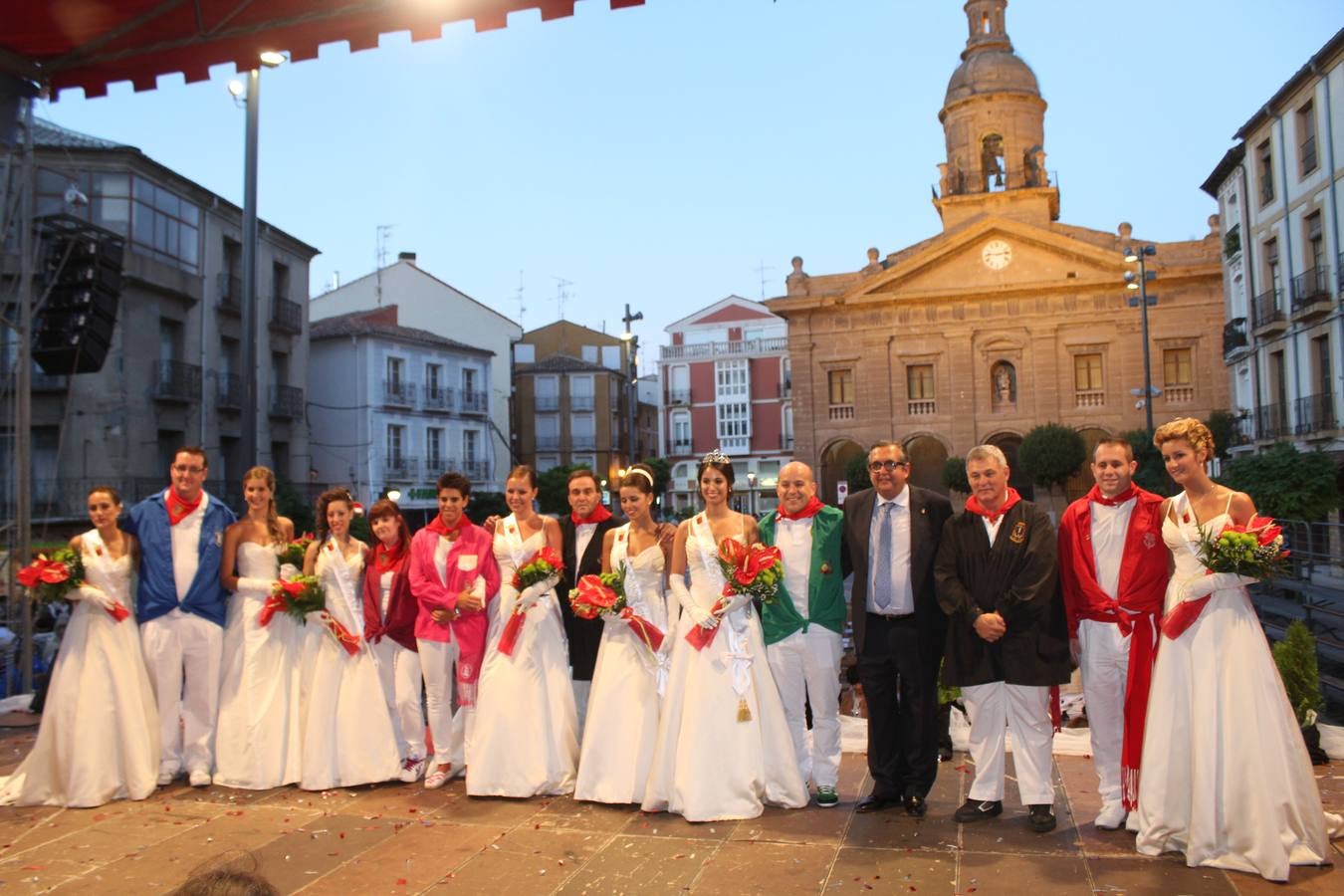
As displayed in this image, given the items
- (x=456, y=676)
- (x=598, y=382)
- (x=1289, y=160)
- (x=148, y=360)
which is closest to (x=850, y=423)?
(x=598, y=382)

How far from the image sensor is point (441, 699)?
7.01 m

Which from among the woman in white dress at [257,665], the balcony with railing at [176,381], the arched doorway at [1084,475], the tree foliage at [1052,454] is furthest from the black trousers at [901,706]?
the arched doorway at [1084,475]

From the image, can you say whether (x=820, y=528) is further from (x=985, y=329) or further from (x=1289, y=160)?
(x=985, y=329)

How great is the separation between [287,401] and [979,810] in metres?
29.4

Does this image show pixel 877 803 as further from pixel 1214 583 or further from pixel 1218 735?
pixel 1214 583

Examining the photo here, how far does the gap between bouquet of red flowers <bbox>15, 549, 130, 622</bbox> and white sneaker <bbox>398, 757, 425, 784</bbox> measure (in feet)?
6.70

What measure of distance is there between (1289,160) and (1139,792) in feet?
93.7

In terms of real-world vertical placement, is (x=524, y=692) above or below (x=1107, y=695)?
below

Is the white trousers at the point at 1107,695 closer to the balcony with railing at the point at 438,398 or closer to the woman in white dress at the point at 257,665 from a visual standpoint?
the woman in white dress at the point at 257,665

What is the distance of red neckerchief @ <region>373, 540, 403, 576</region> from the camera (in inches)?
289

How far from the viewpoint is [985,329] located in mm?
49156

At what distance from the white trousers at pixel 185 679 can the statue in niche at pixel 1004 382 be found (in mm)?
45858

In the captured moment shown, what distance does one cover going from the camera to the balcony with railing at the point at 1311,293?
26141mm

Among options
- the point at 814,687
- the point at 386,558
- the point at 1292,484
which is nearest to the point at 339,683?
the point at 386,558
